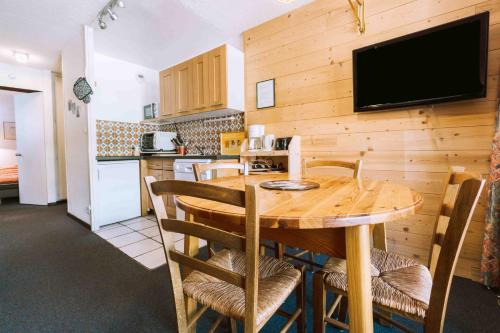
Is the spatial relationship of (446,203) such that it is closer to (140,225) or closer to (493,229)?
(493,229)

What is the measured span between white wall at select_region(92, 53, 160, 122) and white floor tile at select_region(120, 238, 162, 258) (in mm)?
2194

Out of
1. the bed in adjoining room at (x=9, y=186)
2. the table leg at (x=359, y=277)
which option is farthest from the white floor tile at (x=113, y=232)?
the bed in adjoining room at (x=9, y=186)

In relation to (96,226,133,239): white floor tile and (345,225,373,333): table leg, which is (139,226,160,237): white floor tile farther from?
(345,225,373,333): table leg

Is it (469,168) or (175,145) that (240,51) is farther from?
(469,168)

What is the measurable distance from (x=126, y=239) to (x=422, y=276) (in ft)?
8.99

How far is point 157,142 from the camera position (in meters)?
3.65

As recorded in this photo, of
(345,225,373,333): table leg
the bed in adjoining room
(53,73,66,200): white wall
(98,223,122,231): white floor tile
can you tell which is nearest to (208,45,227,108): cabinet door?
(98,223,122,231): white floor tile

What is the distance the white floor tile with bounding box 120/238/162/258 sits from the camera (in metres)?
2.30

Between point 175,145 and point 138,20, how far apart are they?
185 cm

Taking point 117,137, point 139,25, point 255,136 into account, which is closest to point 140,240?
point 255,136

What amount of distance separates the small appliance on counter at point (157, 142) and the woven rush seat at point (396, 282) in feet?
10.7

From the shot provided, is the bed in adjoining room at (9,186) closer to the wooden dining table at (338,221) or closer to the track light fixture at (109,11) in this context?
the track light fixture at (109,11)

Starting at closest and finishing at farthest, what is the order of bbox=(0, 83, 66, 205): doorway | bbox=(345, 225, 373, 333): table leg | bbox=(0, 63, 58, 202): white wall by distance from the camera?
bbox=(345, 225, 373, 333): table leg
bbox=(0, 63, 58, 202): white wall
bbox=(0, 83, 66, 205): doorway

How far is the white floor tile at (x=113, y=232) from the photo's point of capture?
279cm
